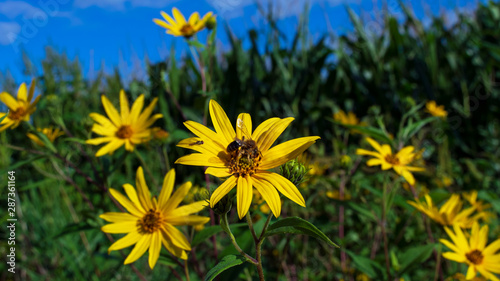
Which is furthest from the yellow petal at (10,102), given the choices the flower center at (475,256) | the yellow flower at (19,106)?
the flower center at (475,256)

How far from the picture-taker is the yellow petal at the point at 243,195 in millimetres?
732

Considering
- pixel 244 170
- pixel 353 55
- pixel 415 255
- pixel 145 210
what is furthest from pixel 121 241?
pixel 353 55

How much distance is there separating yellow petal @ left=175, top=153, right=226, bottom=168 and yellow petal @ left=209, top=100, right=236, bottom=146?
0.07 meters

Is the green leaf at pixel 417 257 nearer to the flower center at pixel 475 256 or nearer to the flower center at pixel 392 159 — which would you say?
the flower center at pixel 475 256

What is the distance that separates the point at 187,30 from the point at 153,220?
0.83 meters

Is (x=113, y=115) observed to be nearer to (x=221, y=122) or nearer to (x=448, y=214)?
(x=221, y=122)

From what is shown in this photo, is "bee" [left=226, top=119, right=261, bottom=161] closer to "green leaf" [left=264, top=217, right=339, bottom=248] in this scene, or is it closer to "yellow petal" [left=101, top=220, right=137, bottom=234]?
"green leaf" [left=264, top=217, right=339, bottom=248]

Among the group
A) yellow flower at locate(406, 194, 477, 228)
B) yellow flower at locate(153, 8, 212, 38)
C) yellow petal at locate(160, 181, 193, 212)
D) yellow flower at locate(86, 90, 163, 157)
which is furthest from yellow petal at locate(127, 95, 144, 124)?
yellow flower at locate(406, 194, 477, 228)

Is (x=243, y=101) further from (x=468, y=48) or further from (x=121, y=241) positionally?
(x=468, y=48)

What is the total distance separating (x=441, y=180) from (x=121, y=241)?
2303 millimetres

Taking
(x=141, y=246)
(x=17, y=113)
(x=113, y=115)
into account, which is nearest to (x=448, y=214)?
(x=141, y=246)

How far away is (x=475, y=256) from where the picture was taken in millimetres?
1295

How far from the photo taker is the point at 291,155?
31.5 inches

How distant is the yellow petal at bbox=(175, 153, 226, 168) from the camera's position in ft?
2.47
